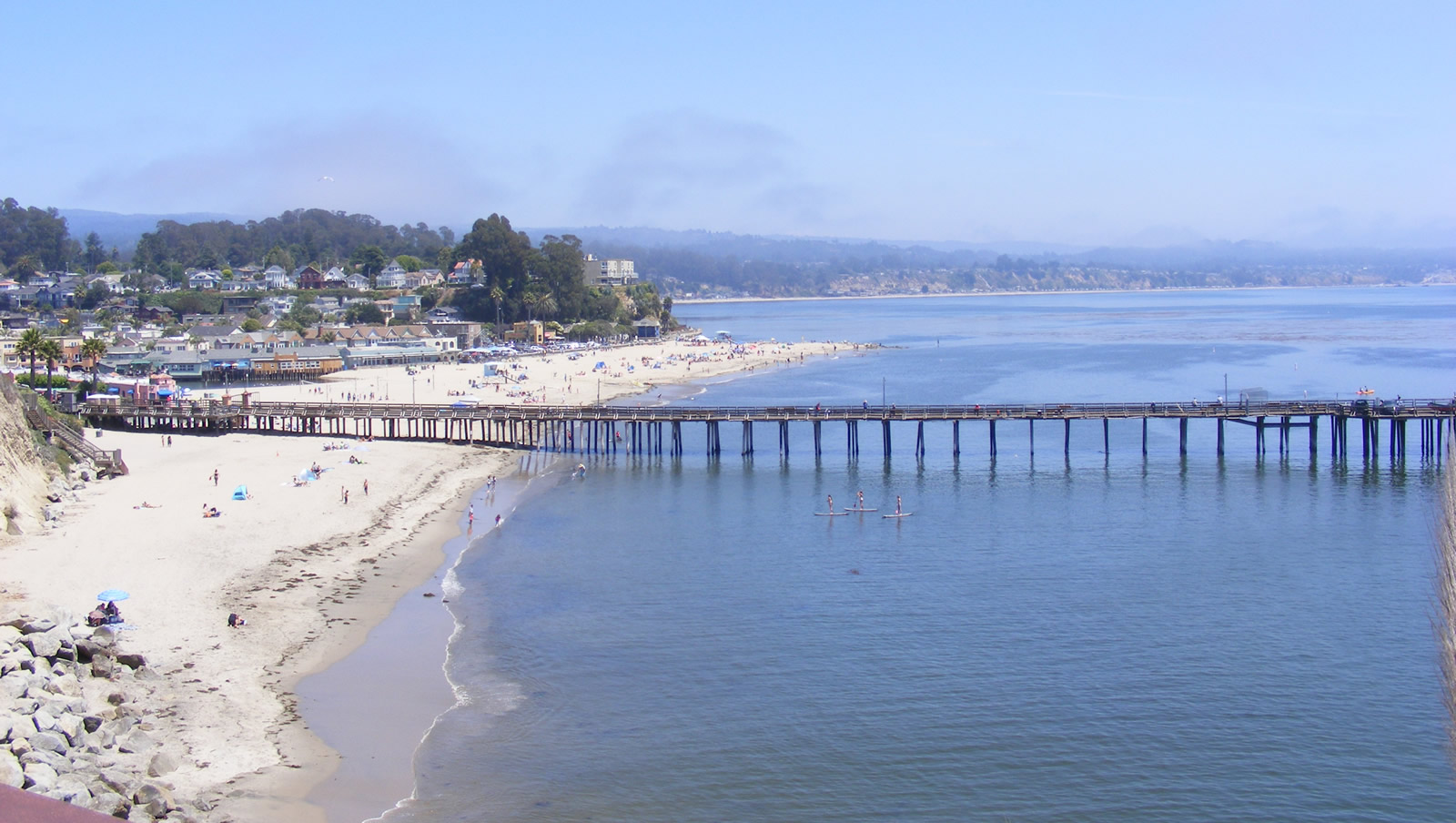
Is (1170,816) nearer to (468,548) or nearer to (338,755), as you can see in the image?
(338,755)

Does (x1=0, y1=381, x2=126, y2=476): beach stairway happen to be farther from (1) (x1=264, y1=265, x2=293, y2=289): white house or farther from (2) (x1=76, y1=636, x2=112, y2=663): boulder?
(1) (x1=264, y1=265, x2=293, y2=289): white house

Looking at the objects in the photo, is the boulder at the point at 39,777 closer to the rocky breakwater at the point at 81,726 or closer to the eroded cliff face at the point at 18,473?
the rocky breakwater at the point at 81,726

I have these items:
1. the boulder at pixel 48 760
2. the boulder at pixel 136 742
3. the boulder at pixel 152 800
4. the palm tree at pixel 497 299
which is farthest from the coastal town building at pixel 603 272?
the boulder at pixel 152 800

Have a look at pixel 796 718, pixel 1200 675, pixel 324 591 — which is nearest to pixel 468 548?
pixel 324 591

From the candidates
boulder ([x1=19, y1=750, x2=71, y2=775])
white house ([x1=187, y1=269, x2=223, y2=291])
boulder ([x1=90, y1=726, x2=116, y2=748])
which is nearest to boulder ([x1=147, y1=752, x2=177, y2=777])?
boulder ([x1=90, y1=726, x2=116, y2=748])

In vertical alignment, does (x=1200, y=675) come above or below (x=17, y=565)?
below

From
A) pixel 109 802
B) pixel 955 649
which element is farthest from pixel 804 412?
pixel 109 802
